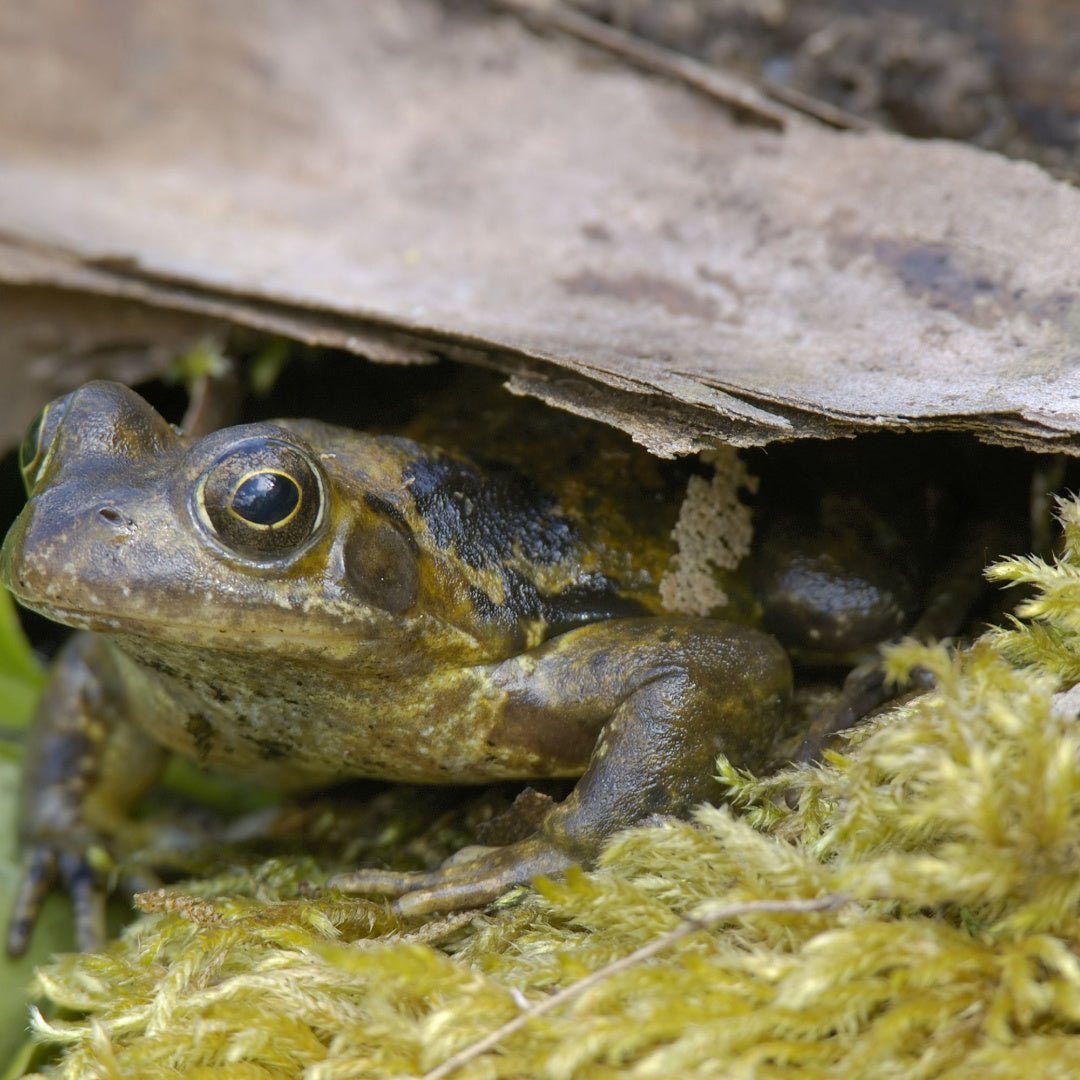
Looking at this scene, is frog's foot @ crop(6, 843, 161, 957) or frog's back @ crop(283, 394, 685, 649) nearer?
frog's back @ crop(283, 394, 685, 649)

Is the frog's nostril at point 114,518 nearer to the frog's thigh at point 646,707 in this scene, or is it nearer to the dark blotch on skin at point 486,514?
the dark blotch on skin at point 486,514

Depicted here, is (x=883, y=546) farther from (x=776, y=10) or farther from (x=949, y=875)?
(x=776, y=10)

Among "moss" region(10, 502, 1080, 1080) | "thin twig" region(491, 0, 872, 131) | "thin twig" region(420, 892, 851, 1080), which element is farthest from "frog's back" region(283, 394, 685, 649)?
"thin twig" region(491, 0, 872, 131)

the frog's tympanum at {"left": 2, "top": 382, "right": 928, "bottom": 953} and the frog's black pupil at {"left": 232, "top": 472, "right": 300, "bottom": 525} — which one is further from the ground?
the frog's black pupil at {"left": 232, "top": 472, "right": 300, "bottom": 525}

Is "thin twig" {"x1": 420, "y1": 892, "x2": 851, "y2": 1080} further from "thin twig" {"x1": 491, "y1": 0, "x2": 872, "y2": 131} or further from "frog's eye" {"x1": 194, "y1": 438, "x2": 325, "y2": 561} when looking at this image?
"thin twig" {"x1": 491, "y1": 0, "x2": 872, "y2": 131}

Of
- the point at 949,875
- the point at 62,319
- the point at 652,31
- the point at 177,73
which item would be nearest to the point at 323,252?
the point at 62,319

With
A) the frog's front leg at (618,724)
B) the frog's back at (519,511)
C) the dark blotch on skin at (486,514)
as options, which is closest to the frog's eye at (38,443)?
the frog's back at (519,511)
